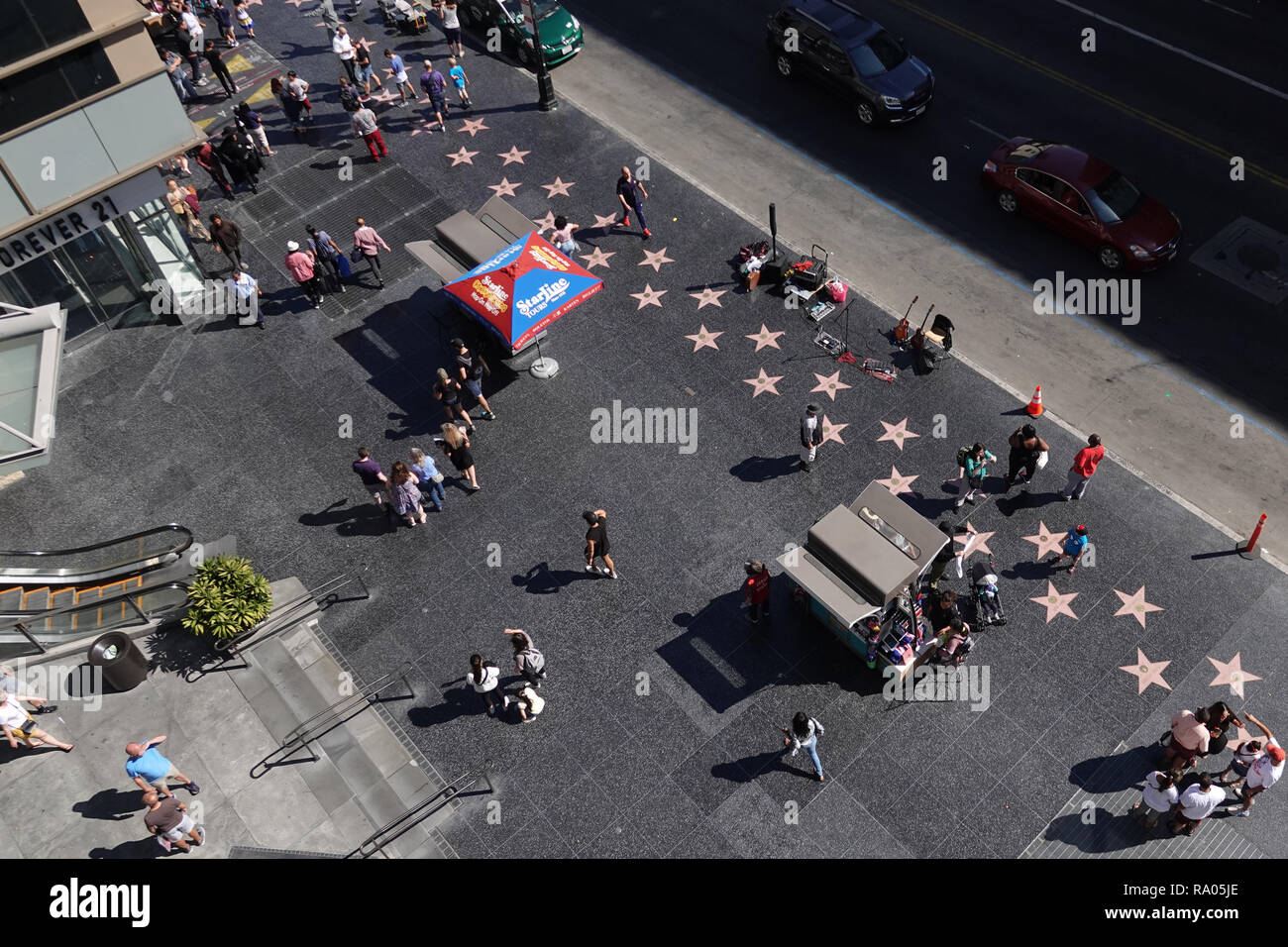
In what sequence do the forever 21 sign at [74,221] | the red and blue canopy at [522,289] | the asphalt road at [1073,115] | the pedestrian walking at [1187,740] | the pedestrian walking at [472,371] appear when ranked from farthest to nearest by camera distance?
the asphalt road at [1073,115] < the pedestrian walking at [472,371] < the red and blue canopy at [522,289] < the forever 21 sign at [74,221] < the pedestrian walking at [1187,740]

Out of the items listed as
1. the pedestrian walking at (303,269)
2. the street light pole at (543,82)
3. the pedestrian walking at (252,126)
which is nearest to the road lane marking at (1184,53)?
the street light pole at (543,82)

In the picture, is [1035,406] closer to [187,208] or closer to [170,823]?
[170,823]

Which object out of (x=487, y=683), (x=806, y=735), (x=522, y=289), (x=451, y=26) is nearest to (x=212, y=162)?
(x=451, y=26)

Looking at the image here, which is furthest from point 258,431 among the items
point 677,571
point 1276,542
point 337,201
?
point 1276,542

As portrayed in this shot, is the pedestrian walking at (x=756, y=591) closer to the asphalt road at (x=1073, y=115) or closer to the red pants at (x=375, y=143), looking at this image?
the asphalt road at (x=1073, y=115)

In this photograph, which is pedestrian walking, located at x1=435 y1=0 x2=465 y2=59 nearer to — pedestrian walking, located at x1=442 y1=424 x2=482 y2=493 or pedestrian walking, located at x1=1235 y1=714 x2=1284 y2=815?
pedestrian walking, located at x1=442 y1=424 x2=482 y2=493

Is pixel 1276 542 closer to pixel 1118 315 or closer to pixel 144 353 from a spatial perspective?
pixel 1118 315
